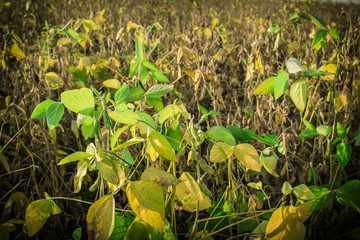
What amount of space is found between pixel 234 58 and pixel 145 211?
201 cm

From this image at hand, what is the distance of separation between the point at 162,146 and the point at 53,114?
0.27 metres

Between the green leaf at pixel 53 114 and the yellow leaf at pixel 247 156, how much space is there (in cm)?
39

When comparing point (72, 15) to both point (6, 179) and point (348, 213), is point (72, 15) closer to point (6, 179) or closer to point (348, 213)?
point (6, 179)

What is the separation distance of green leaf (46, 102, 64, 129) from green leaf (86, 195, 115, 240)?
21 centimetres

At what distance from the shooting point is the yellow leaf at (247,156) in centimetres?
47

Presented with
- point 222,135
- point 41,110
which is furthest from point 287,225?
point 41,110

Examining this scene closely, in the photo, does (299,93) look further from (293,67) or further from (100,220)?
(100,220)

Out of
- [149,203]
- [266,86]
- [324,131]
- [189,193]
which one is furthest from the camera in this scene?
[324,131]

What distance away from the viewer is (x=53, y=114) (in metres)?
0.50

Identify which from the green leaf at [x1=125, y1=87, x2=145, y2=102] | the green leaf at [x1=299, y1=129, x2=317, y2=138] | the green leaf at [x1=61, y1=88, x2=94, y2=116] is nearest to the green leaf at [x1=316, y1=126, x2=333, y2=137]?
the green leaf at [x1=299, y1=129, x2=317, y2=138]

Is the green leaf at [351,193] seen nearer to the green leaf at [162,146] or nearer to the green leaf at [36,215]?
the green leaf at [162,146]

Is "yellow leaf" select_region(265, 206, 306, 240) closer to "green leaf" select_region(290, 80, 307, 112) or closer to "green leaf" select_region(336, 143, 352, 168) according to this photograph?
"green leaf" select_region(290, 80, 307, 112)

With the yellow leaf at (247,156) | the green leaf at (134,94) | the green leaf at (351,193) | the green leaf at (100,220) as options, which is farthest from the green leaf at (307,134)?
the green leaf at (100,220)

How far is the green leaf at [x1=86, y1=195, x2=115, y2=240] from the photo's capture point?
0.40 meters
